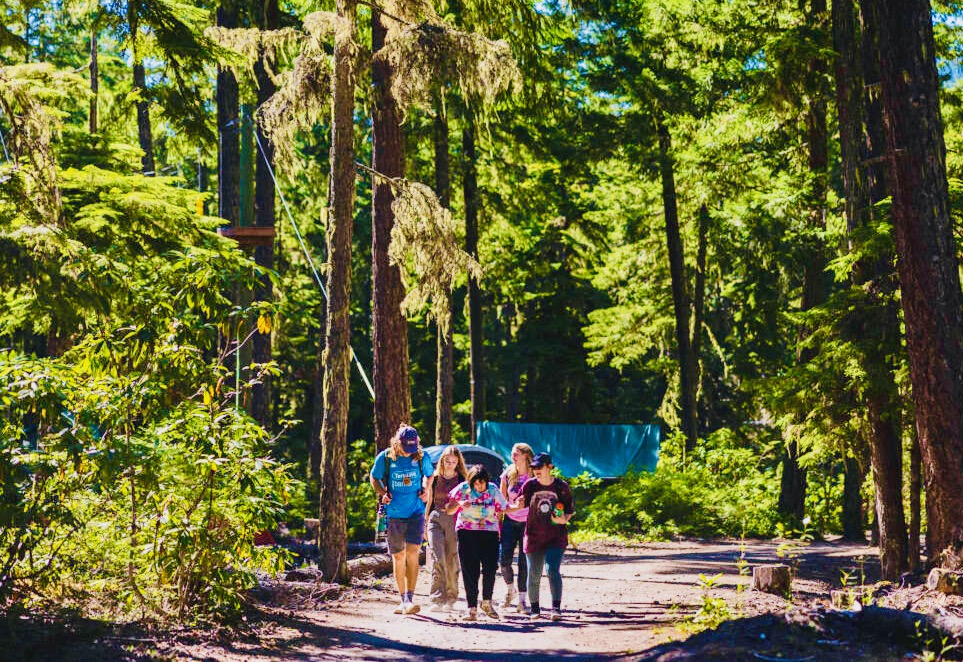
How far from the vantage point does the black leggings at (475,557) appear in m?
9.88

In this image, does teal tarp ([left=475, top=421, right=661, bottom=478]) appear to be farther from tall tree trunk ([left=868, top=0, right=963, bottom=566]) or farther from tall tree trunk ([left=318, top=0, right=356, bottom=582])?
tall tree trunk ([left=868, top=0, right=963, bottom=566])

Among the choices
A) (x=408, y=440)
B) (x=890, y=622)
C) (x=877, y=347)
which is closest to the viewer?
(x=890, y=622)

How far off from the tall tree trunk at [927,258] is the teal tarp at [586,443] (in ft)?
60.8

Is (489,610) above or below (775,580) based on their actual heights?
below

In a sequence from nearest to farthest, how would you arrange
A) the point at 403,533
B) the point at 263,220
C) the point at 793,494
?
the point at 403,533, the point at 263,220, the point at 793,494

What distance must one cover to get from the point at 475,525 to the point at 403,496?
0.82 m

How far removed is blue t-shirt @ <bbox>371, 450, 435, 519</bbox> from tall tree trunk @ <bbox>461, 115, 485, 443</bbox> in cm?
1550

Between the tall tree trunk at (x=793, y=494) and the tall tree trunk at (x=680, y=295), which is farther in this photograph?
the tall tree trunk at (x=680, y=295)

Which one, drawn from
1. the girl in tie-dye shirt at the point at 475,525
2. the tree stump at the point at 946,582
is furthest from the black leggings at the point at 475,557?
the tree stump at the point at 946,582

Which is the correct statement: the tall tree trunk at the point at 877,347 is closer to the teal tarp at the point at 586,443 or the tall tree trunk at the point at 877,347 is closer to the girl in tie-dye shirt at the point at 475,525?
the girl in tie-dye shirt at the point at 475,525

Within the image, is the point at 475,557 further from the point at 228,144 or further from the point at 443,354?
the point at 443,354

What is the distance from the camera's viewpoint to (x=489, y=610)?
9930mm

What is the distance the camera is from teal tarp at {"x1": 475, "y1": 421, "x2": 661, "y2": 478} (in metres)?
28.1

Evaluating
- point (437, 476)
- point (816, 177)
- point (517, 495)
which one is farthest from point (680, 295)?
point (437, 476)
